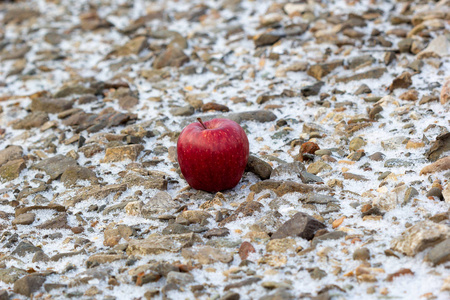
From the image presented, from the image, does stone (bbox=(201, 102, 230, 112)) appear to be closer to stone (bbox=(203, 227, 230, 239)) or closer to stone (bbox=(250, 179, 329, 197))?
stone (bbox=(250, 179, 329, 197))

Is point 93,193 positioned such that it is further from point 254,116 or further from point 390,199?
point 390,199

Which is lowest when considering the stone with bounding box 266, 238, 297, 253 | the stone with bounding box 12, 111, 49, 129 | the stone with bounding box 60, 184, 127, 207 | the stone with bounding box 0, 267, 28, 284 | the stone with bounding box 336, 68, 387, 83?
the stone with bounding box 12, 111, 49, 129

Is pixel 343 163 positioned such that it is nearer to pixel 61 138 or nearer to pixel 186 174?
pixel 186 174

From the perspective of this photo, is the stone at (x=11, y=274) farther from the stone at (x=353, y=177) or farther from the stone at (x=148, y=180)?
the stone at (x=353, y=177)

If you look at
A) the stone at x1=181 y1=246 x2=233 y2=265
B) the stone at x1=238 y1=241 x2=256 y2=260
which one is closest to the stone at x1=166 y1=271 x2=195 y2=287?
the stone at x1=181 y1=246 x2=233 y2=265

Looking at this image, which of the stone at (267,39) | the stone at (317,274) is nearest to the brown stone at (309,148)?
the stone at (317,274)
